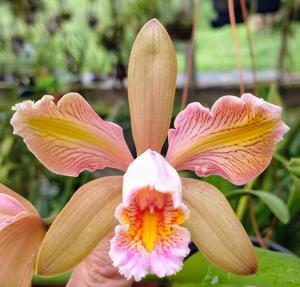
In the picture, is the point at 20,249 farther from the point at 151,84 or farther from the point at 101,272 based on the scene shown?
the point at 151,84

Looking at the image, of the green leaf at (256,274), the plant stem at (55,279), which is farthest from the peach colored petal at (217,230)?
the plant stem at (55,279)

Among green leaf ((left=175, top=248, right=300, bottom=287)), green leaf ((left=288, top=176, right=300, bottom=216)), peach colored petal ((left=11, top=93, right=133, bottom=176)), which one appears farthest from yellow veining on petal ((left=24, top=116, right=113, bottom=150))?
green leaf ((left=288, top=176, right=300, bottom=216))

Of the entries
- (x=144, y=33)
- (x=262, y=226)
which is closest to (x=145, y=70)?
(x=144, y=33)

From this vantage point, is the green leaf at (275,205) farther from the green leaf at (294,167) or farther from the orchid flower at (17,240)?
the orchid flower at (17,240)

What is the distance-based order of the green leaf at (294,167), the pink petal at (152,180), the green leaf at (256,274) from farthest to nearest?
the green leaf at (294,167) < the green leaf at (256,274) < the pink petal at (152,180)

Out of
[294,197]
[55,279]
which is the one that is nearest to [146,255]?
[55,279]

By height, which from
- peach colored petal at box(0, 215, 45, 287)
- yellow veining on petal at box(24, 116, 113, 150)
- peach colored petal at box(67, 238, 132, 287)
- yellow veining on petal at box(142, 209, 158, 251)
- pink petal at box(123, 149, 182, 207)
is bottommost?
peach colored petal at box(67, 238, 132, 287)

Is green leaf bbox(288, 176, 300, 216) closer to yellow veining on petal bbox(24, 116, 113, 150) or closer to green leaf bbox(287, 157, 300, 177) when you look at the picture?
green leaf bbox(287, 157, 300, 177)
